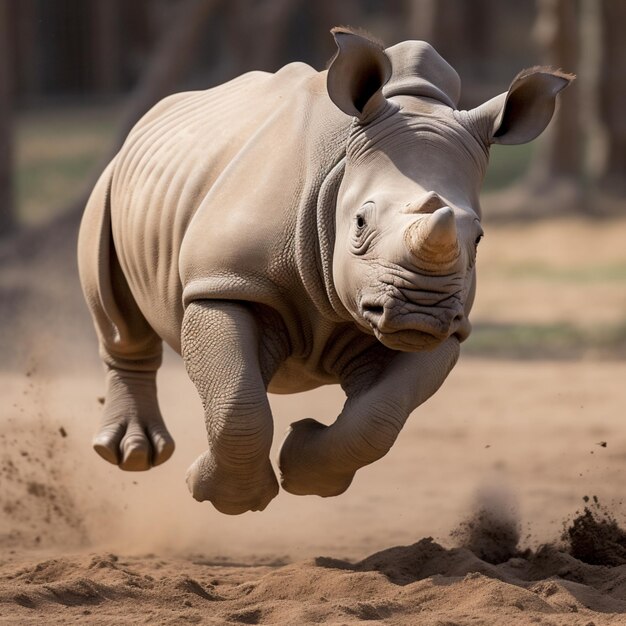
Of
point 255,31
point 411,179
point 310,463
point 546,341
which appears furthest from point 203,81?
point 411,179

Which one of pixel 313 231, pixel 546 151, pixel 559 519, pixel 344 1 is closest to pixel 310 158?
pixel 313 231

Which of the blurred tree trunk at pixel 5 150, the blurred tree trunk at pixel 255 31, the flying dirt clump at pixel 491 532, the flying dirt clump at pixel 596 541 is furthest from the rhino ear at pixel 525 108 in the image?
the blurred tree trunk at pixel 255 31

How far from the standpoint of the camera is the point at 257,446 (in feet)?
15.4

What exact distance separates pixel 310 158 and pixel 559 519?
8.54 feet

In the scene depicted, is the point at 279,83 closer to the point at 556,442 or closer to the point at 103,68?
the point at 556,442

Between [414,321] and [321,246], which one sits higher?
[321,246]

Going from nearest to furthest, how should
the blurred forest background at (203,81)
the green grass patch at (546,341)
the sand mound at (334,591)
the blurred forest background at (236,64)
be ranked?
the sand mound at (334,591), the green grass patch at (546,341), the blurred forest background at (203,81), the blurred forest background at (236,64)

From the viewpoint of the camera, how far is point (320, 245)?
15.1 ft

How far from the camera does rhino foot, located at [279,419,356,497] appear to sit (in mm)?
4785

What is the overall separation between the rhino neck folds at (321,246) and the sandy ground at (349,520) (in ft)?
3.12

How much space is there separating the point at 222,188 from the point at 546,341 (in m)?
7.07

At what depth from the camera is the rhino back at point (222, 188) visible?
4.73 meters

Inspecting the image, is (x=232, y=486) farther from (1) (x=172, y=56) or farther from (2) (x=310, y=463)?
(1) (x=172, y=56)

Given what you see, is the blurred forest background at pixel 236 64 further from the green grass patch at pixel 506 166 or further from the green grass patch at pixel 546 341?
the green grass patch at pixel 546 341
